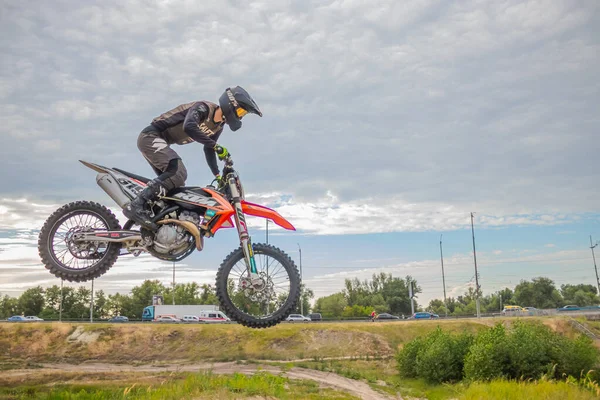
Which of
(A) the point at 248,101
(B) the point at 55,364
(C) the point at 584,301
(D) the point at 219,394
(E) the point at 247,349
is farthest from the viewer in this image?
(C) the point at 584,301

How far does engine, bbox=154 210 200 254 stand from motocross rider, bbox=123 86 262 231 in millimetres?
270

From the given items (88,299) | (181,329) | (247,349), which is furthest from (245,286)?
(88,299)

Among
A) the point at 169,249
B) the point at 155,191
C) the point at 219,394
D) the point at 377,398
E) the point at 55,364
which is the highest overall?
the point at 155,191

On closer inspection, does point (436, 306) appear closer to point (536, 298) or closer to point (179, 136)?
point (536, 298)

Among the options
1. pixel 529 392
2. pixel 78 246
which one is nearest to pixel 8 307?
pixel 529 392

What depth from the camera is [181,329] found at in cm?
5616

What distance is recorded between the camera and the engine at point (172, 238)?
910cm

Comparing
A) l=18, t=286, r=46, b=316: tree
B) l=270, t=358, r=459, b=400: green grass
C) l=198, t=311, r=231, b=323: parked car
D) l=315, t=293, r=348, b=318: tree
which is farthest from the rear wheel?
l=315, t=293, r=348, b=318: tree

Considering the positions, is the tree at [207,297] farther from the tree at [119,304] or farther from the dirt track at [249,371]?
the dirt track at [249,371]

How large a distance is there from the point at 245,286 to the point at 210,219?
1553mm

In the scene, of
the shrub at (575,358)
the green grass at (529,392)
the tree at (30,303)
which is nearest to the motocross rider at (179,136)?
the green grass at (529,392)

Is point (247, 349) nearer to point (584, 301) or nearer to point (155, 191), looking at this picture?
point (155, 191)

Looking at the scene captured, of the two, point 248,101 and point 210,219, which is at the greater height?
point 248,101

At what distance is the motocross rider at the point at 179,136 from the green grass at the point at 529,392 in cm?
3578
